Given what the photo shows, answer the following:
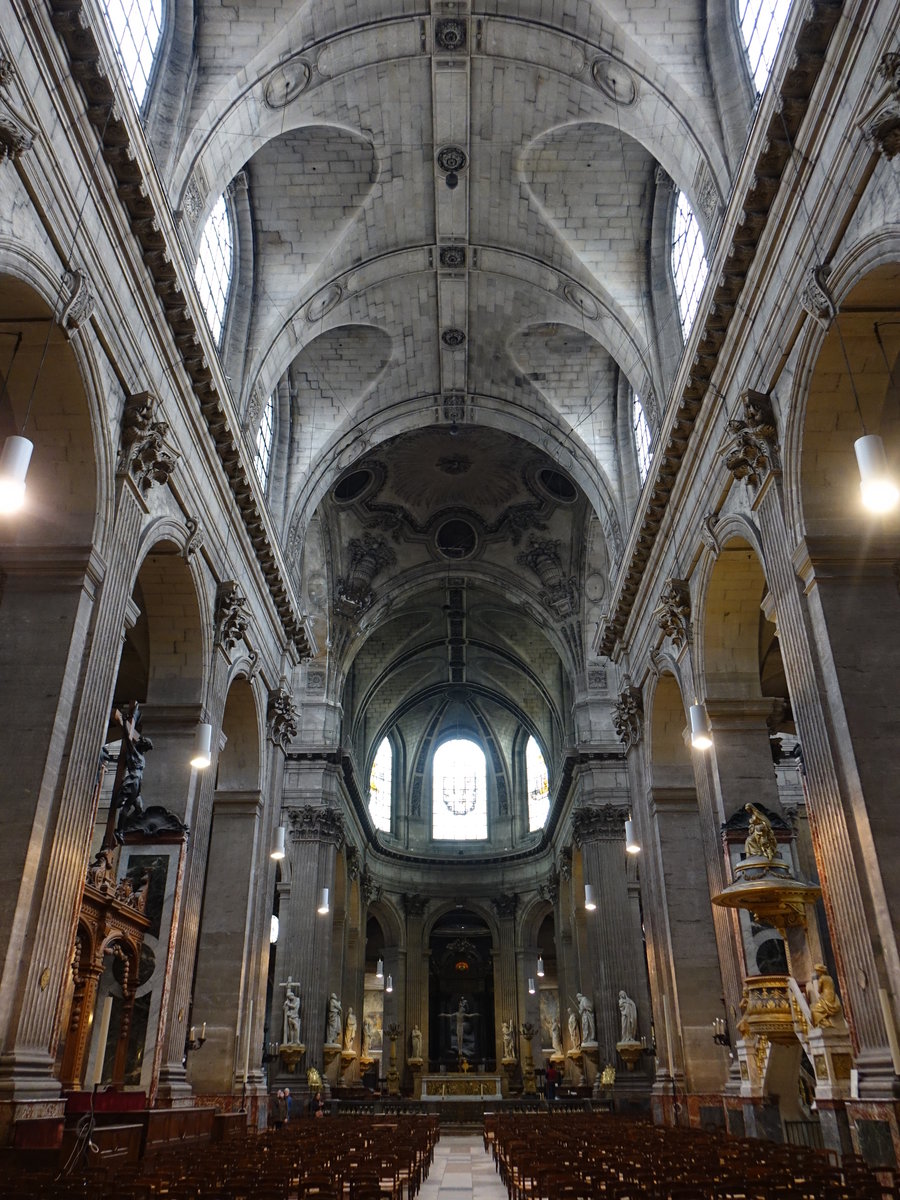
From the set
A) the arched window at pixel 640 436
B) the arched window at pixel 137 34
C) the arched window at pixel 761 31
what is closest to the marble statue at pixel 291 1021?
the arched window at pixel 640 436

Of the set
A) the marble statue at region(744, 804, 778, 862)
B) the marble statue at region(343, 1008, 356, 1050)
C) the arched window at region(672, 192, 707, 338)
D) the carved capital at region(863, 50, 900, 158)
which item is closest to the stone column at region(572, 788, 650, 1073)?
the marble statue at region(343, 1008, 356, 1050)

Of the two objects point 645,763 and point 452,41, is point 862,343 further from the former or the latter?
point 645,763

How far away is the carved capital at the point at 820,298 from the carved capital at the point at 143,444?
24.4 feet

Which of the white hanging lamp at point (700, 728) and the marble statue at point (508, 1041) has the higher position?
the white hanging lamp at point (700, 728)

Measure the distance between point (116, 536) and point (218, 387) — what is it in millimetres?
3705

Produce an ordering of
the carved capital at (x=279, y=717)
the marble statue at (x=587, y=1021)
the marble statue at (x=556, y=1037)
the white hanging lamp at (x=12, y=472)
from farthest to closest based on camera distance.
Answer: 1. the marble statue at (x=556, y=1037)
2. the marble statue at (x=587, y=1021)
3. the carved capital at (x=279, y=717)
4. the white hanging lamp at (x=12, y=472)

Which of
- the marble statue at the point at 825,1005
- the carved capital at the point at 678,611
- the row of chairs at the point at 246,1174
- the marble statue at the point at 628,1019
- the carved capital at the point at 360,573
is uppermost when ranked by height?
the carved capital at the point at 360,573

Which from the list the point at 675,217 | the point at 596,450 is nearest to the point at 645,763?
the point at 596,450

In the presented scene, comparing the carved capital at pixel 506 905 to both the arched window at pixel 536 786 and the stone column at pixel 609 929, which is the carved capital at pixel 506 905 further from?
the stone column at pixel 609 929

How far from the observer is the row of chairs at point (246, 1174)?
216 inches

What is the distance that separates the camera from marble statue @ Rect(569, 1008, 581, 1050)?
29.5 metres

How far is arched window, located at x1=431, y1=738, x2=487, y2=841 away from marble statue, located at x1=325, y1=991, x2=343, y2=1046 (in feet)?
50.1

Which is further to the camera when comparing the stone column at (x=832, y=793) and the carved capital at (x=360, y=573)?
the carved capital at (x=360, y=573)

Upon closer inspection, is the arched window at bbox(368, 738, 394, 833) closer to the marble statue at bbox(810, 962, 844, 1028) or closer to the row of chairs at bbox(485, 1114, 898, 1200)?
the row of chairs at bbox(485, 1114, 898, 1200)
